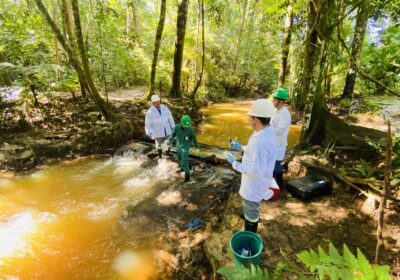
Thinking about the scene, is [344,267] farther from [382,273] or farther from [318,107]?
[318,107]

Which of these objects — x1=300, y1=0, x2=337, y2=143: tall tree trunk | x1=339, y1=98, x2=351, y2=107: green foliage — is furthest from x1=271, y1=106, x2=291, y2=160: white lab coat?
x1=339, y1=98, x2=351, y2=107: green foliage

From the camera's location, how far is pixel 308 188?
14.6ft

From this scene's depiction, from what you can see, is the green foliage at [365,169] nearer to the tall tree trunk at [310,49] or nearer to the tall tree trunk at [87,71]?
the tall tree trunk at [310,49]

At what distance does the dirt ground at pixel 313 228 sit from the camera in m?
3.23

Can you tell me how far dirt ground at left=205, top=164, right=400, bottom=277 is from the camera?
323cm

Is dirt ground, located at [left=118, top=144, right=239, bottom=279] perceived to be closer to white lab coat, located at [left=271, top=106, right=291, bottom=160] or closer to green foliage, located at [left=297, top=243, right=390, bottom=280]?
white lab coat, located at [left=271, top=106, right=291, bottom=160]

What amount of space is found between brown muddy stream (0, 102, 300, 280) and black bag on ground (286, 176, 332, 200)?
2.13 m

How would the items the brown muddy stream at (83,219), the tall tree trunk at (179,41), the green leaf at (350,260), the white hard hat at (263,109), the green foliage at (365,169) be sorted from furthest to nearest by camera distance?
the tall tree trunk at (179,41) → the green foliage at (365,169) → the brown muddy stream at (83,219) → the white hard hat at (263,109) → the green leaf at (350,260)

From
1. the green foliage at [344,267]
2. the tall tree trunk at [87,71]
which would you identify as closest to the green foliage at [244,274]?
the green foliage at [344,267]

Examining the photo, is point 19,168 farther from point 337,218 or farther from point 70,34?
point 337,218

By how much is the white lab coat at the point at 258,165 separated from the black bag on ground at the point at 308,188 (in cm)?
162

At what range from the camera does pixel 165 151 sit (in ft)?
25.4

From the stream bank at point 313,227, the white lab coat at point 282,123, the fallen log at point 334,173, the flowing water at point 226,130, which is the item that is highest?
the white lab coat at point 282,123

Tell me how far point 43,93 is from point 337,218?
33.8ft
